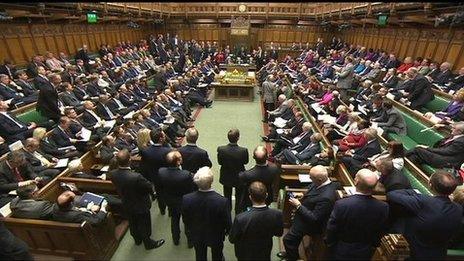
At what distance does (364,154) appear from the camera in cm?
508

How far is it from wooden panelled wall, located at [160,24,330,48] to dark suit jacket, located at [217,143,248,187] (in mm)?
18422

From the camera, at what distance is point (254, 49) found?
21.4 meters

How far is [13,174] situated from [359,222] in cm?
479

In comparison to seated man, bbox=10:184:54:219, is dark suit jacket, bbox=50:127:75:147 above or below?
below

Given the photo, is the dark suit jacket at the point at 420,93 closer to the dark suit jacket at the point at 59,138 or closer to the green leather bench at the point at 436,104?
the green leather bench at the point at 436,104

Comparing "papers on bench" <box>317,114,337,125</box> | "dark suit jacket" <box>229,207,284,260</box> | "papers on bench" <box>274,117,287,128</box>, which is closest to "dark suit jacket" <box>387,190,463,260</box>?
"dark suit jacket" <box>229,207,284,260</box>

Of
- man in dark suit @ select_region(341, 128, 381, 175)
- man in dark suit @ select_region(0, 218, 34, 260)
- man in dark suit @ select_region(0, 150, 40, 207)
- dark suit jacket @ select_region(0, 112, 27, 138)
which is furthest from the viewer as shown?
dark suit jacket @ select_region(0, 112, 27, 138)

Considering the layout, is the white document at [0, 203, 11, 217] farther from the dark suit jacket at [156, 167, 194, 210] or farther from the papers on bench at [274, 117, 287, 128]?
the papers on bench at [274, 117, 287, 128]

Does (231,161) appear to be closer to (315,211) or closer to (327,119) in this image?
(315,211)

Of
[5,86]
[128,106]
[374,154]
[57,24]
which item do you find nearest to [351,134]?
[374,154]

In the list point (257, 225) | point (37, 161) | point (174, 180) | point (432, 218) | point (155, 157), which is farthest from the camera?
point (37, 161)

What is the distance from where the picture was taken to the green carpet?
4.02m

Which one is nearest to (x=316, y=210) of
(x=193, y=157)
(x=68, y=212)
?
(x=193, y=157)

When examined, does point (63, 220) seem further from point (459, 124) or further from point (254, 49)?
point (254, 49)
